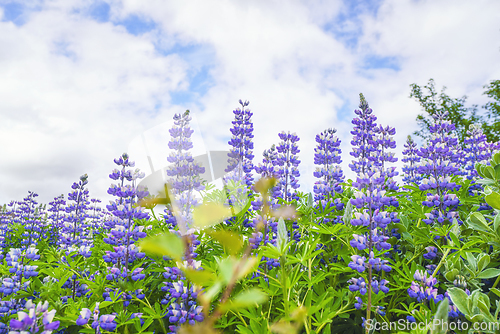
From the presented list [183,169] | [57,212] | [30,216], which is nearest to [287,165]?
[183,169]

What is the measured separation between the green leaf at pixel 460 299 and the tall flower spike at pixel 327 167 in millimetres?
2374

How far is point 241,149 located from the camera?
19.4ft

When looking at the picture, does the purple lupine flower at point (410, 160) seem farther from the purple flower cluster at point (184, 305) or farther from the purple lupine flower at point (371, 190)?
the purple flower cluster at point (184, 305)

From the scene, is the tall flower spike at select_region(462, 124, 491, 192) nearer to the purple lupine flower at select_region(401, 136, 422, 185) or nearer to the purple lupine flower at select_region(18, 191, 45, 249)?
the purple lupine flower at select_region(401, 136, 422, 185)

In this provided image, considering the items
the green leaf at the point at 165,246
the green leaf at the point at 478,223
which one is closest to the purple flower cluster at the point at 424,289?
the green leaf at the point at 478,223

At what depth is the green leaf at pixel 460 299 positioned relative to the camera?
2041 millimetres

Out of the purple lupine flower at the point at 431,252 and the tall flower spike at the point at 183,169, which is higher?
the tall flower spike at the point at 183,169

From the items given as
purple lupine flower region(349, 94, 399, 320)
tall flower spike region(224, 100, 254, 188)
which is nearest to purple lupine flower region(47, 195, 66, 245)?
tall flower spike region(224, 100, 254, 188)

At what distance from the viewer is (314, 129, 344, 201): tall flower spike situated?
471 centimetres

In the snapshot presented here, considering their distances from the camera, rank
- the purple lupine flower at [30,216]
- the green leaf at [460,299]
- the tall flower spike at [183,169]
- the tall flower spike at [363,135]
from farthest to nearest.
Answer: the purple lupine flower at [30,216] < the tall flower spike at [363,135] < the tall flower spike at [183,169] < the green leaf at [460,299]

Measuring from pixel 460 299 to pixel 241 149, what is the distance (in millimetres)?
4312

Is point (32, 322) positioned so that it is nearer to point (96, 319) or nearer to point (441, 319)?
point (96, 319)

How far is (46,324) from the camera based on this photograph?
1.75 metres

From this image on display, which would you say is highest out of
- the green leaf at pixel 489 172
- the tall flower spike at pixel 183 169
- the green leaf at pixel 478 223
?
the tall flower spike at pixel 183 169
